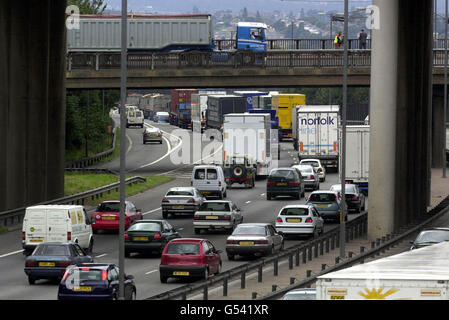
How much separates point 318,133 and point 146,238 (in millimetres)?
42006

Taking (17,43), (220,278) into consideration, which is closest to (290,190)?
(17,43)

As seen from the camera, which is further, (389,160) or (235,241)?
(389,160)

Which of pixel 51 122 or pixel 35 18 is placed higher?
pixel 35 18

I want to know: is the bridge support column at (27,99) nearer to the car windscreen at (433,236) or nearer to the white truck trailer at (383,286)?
the car windscreen at (433,236)

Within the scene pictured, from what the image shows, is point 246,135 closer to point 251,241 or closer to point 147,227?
point 147,227

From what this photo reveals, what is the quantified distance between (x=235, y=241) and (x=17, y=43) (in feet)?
60.9

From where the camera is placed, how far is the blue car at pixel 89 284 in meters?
25.3

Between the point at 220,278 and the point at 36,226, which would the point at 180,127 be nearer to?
the point at 36,226

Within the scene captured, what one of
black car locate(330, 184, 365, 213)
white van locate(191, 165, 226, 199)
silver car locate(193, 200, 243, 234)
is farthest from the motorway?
white van locate(191, 165, 226, 199)

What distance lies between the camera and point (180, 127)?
135750mm

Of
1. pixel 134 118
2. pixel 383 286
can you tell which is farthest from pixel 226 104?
pixel 383 286

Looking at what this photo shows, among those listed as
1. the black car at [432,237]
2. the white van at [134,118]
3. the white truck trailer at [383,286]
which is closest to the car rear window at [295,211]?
the black car at [432,237]

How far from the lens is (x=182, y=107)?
427 ft
